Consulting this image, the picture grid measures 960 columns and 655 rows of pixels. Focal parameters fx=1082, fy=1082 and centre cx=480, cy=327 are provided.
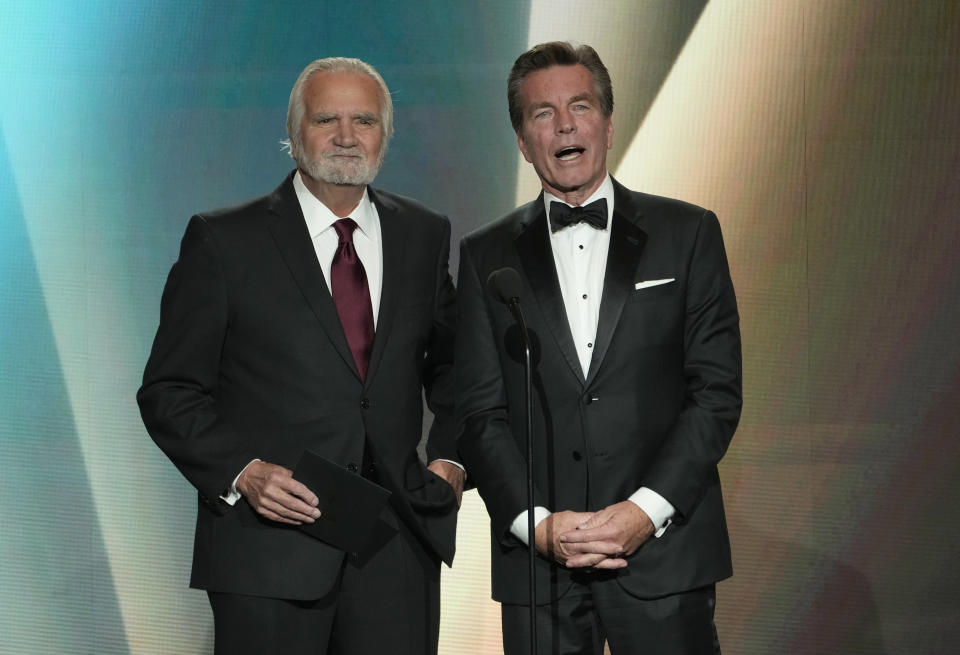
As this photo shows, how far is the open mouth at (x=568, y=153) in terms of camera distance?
2395 millimetres

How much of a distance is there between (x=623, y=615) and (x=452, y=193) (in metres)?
2.02

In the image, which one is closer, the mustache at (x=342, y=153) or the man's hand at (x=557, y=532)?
the man's hand at (x=557, y=532)

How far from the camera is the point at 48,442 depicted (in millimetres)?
3920

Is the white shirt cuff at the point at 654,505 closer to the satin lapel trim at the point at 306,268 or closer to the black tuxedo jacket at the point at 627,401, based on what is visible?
the black tuxedo jacket at the point at 627,401

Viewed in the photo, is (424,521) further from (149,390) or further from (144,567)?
(144,567)

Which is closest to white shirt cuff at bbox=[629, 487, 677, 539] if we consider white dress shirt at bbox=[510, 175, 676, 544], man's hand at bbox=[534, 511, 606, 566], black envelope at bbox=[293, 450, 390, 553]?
white dress shirt at bbox=[510, 175, 676, 544]

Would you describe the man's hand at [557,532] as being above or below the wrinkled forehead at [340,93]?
below

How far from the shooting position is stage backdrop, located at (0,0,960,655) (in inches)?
147

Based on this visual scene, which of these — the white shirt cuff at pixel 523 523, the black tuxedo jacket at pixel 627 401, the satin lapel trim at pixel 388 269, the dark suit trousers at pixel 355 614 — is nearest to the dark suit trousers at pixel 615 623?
the black tuxedo jacket at pixel 627 401

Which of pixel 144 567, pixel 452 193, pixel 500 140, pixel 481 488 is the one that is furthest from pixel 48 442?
pixel 481 488

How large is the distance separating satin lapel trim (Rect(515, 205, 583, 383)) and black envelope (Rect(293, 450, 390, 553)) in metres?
0.48

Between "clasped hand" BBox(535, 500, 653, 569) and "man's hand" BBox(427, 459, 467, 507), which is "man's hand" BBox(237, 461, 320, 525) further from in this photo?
"clasped hand" BBox(535, 500, 653, 569)

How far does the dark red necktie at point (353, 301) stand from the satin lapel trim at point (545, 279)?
14.8 inches

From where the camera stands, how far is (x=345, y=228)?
2533 millimetres
